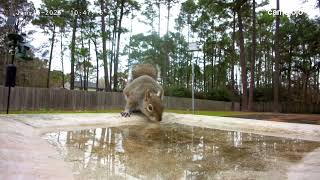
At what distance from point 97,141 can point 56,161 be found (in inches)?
99.4

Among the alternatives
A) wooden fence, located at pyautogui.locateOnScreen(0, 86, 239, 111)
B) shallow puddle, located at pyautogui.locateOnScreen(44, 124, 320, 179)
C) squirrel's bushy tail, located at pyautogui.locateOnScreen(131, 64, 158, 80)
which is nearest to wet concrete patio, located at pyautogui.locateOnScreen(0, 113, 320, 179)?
shallow puddle, located at pyautogui.locateOnScreen(44, 124, 320, 179)

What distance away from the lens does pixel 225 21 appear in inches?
1672

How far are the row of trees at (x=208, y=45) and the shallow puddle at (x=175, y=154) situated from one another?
22.1 meters

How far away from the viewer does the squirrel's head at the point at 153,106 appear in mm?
11820

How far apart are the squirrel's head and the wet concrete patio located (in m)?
2.29

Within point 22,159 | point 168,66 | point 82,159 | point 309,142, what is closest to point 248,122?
point 309,142

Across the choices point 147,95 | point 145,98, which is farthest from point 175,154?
point 145,98

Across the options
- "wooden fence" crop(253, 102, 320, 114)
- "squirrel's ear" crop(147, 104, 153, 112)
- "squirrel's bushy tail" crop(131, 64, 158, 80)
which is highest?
"squirrel's bushy tail" crop(131, 64, 158, 80)

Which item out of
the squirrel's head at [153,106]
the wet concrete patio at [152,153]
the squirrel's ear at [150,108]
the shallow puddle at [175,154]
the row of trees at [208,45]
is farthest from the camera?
the row of trees at [208,45]

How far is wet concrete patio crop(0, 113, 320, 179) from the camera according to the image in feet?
15.5

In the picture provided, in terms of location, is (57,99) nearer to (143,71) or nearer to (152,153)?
(143,71)

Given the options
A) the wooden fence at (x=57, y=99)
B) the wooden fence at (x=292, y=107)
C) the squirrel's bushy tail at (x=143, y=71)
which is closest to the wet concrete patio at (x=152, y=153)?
the squirrel's bushy tail at (x=143, y=71)

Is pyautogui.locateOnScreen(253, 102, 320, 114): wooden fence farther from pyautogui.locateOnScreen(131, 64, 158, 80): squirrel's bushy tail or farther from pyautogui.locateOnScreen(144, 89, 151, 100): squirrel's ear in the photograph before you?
pyautogui.locateOnScreen(144, 89, 151, 100): squirrel's ear

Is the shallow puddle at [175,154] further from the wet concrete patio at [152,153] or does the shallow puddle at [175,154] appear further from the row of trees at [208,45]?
the row of trees at [208,45]
